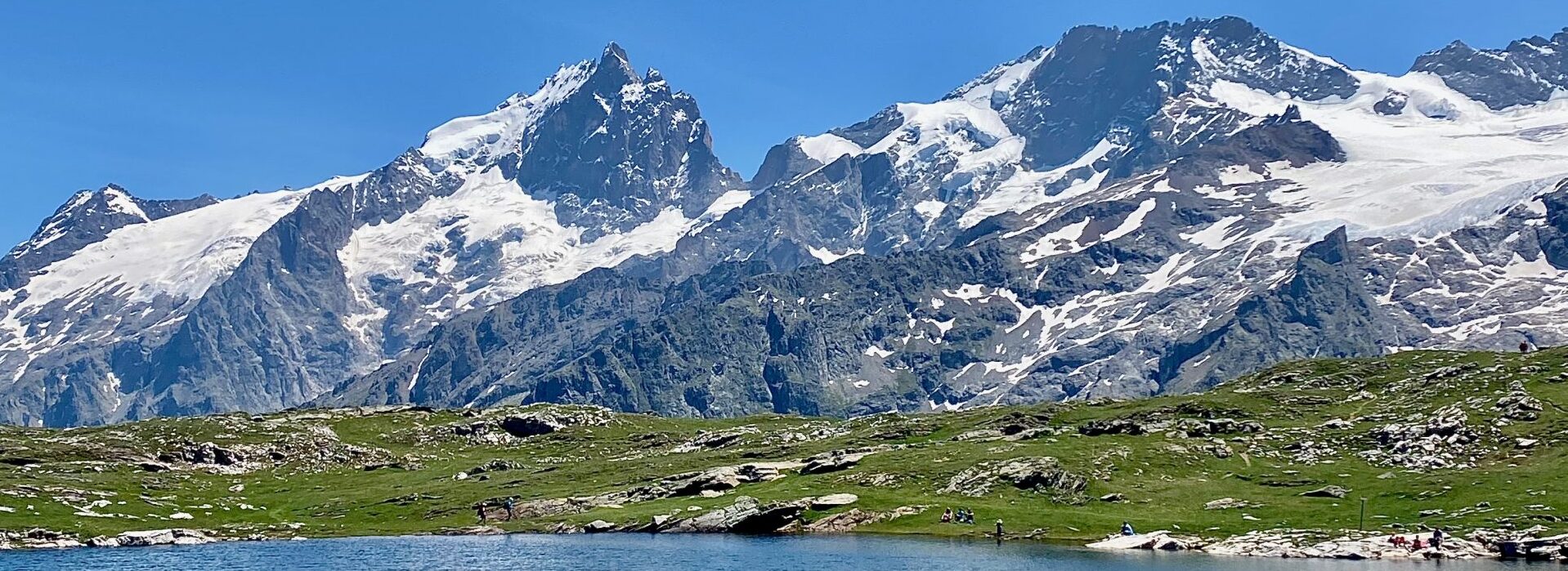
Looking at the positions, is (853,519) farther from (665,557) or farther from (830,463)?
(665,557)

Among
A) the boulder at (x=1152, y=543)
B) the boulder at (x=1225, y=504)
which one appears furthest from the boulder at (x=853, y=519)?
the boulder at (x=1225, y=504)

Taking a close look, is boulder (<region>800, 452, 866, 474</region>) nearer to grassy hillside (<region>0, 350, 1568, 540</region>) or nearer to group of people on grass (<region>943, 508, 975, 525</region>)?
grassy hillside (<region>0, 350, 1568, 540</region>)

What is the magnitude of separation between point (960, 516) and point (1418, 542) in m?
40.0

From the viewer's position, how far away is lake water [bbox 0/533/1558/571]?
379 ft

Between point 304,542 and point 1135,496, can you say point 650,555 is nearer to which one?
point 304,542

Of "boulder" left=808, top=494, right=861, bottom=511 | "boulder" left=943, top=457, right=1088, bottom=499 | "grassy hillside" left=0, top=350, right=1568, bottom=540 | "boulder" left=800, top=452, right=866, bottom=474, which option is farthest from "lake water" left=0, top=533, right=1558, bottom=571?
"boulder" left=800, top=452, right=866, bottom=474

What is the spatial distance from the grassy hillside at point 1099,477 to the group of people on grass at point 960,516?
1.17 metres

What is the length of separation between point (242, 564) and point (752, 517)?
47.2m

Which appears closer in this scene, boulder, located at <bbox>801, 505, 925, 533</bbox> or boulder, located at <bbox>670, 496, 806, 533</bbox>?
boulder, located at <bbox>801, 505, 925, 533</bbox>

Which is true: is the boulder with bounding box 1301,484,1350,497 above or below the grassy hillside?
below

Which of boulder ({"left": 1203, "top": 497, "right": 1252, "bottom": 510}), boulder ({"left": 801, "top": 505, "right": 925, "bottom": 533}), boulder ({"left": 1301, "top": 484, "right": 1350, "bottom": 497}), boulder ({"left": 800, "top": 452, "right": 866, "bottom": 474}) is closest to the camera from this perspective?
boulder ({"left": 1203, "top": 497, "right": 1252, "bottom": 510})

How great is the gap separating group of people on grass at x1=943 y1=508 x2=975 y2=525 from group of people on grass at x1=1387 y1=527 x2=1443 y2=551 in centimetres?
3642

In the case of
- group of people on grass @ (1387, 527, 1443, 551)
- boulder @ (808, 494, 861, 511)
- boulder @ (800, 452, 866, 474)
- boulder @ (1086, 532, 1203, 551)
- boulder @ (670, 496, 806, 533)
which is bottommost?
group of people on grass @ (1387, 527, 1443, 551)

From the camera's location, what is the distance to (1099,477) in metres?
154
